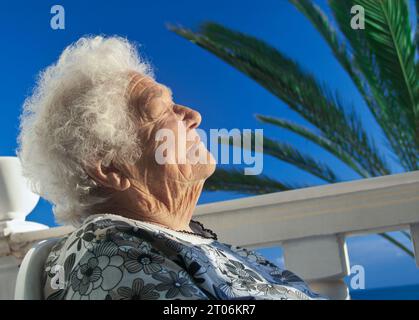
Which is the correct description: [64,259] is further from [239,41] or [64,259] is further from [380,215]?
[239,41]

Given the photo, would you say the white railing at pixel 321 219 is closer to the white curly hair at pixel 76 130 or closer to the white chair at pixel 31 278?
the white curly hair at pixel 76 130

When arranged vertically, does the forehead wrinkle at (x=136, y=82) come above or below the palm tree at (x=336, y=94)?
below

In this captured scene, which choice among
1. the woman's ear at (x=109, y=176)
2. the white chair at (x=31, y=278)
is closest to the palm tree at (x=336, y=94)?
the woman's ear at (x=109, y=176)

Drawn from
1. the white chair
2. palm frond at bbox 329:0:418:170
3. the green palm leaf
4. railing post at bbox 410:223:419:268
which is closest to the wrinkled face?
the white chair

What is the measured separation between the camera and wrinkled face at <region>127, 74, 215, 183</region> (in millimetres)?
1585

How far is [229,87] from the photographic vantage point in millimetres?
12148

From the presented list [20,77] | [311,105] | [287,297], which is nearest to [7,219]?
[287,297]

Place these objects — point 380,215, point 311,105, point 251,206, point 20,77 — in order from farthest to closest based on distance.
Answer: point 20,77 → point 311,105 → point 251,206 → point 380,215

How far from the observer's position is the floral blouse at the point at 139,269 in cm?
119

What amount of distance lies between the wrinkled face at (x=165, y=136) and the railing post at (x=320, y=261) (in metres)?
0.38

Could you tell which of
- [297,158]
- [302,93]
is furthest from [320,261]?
[297,158]

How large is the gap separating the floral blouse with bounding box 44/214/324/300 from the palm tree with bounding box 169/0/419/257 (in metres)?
4.18

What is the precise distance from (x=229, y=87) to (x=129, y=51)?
34.2 feet

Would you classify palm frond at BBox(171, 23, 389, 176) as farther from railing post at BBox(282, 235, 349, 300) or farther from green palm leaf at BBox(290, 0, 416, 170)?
railing post at BBox(282, 235, 349, 300)
